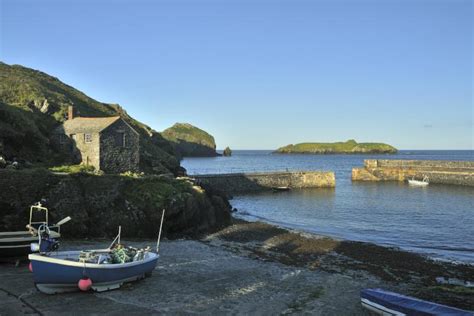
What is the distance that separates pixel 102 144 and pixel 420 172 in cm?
7548

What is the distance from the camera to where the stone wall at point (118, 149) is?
40844 millimetres

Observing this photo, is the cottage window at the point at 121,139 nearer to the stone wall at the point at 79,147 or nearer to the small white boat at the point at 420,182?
the stone wall at the point at 79,147

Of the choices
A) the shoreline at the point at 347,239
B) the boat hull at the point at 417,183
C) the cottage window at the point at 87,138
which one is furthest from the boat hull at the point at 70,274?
the boat hull at the point at 417,183

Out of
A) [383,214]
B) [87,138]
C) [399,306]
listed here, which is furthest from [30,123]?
[399,306]

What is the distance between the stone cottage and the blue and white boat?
80.8 feet

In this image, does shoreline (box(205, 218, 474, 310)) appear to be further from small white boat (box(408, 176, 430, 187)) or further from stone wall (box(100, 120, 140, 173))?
small white boat (box(408, 176, 430, 187))

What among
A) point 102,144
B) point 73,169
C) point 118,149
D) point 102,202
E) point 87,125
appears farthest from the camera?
point 87,125

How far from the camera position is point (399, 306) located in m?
13.7

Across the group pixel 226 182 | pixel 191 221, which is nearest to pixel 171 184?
pixel 191 221

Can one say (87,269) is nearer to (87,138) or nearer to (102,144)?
(102,144)

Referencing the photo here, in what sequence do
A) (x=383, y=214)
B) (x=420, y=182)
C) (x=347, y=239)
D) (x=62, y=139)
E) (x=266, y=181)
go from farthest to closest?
1. (x=420, y=182)
2. (x=266, y=181)
3. (x=383, y=214)
4. (x=62, y=139)
5. (x=347, y=239)

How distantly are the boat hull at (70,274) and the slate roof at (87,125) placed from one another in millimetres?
26234

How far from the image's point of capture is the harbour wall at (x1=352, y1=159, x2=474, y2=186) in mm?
87625

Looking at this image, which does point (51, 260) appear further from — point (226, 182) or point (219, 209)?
point (226, 182)
